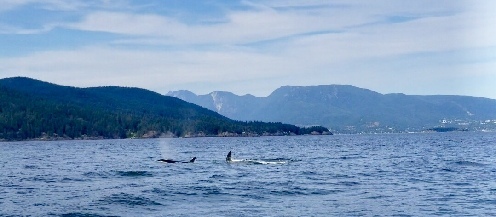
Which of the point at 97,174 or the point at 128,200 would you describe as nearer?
the point at 128,200

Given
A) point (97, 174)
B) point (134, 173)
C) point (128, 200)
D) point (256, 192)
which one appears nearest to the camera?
point (128, 200)

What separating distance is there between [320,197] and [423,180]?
51.0ft

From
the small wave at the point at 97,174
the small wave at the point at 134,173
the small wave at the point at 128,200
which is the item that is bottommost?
the small wave at the point at 128,200

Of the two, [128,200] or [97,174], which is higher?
[97,174]

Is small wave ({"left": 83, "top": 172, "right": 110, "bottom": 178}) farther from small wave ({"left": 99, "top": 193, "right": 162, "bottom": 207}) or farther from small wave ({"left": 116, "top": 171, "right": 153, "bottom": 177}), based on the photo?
small wave ({"left": 99, "top": 193, "right": 162, "bottom": 207})

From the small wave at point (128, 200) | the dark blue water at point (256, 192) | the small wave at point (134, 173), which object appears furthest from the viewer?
the small wave at point (134, 173)

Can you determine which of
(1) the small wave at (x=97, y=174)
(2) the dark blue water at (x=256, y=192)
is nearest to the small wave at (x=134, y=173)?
(2) the dark blue water at (x=256, y=192)

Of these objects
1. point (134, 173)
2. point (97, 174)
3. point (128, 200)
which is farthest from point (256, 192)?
point (97, 174)

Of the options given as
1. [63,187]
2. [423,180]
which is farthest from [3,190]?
[423,180]

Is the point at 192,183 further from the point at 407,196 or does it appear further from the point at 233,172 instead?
the point at 407,196

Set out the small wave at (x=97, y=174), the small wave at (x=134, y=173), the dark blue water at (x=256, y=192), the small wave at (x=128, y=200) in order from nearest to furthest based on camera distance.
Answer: the dark blue water at (x=256, y=192)
the small wave at (x=128, y=200)
the small wave at (x=97, y=174)
the small wave at (x=134, y=173)

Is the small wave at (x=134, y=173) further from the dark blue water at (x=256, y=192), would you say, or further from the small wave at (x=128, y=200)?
the small wave at (x=128, y=200)

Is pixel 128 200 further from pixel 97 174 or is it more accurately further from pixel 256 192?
pixel 97 174

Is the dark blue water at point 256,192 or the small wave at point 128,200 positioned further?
the small wave at point 128,200
